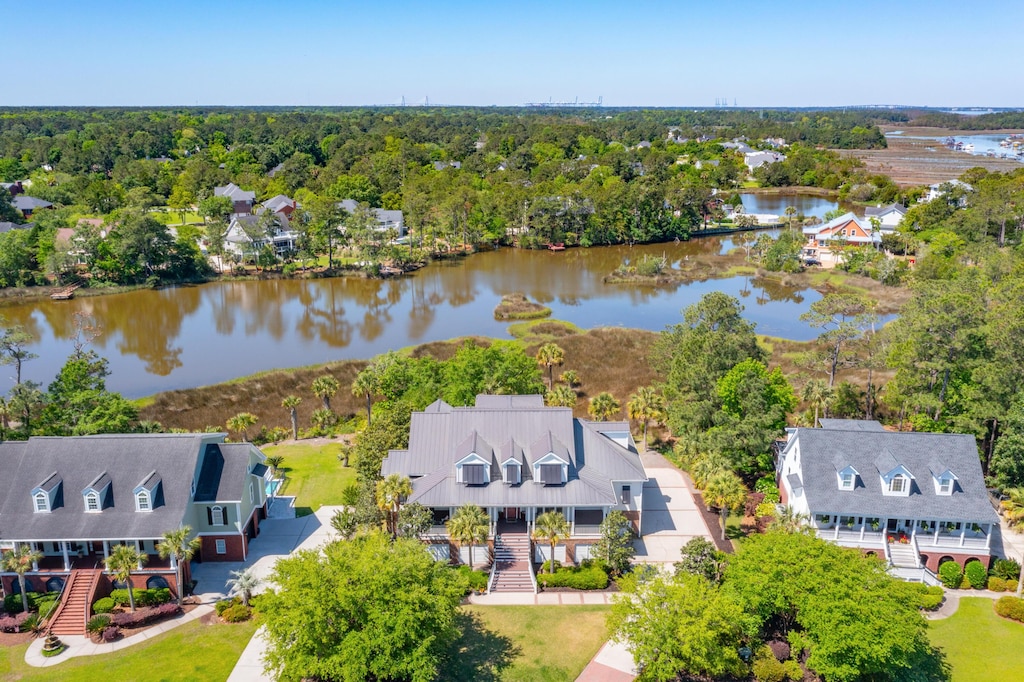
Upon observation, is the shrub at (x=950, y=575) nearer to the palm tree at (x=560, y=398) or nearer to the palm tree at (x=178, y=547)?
the palm tree at (x=560, y=398)

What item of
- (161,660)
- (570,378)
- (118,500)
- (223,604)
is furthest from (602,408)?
(161,660)

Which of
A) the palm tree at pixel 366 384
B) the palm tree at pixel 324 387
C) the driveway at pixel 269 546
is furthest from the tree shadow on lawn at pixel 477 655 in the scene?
the palm tree at pixel 324 387

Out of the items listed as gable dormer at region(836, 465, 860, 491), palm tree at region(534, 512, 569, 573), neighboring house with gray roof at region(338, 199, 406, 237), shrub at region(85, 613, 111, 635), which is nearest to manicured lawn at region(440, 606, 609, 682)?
palm tree at region(534, 512, 569, 573)

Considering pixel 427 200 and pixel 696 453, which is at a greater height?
pixel 427 200

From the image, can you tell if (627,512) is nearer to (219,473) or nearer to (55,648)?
(219,473)

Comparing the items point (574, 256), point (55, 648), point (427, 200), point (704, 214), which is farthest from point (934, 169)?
point (55, 648)

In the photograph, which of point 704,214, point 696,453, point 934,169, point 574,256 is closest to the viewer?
point 696,453

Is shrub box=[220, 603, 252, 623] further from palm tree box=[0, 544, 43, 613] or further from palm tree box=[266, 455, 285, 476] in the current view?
palm tree box=[266, 455, 285, 476]
